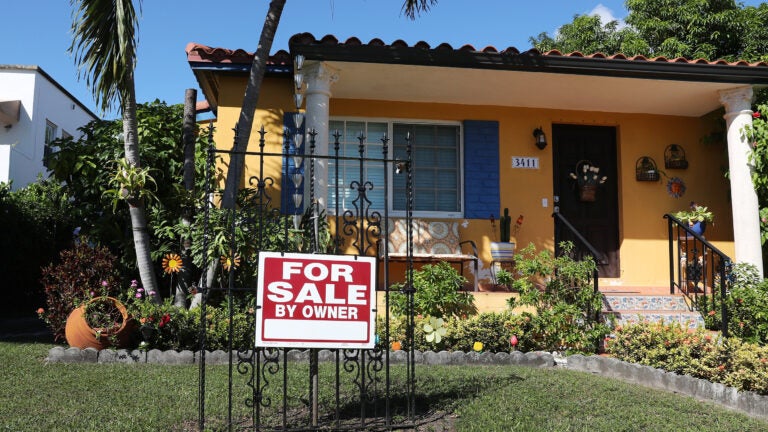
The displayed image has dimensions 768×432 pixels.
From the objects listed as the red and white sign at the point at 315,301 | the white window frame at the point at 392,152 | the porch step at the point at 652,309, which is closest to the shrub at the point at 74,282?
the white window frame at the point at 392,152

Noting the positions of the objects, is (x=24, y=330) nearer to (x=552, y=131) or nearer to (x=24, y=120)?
(x=552, y=131)

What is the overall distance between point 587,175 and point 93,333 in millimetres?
7072

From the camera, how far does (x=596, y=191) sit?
10.0 meters

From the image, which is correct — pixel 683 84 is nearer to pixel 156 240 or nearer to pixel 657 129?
pixel 657 129

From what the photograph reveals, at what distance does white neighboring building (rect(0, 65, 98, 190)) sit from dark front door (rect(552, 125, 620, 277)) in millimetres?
14427

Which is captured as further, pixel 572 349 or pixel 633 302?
pixel 633 302

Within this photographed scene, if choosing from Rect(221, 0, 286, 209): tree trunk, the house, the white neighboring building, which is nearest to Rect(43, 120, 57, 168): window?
the white neighboring building

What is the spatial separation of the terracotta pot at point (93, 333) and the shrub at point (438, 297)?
113 inches

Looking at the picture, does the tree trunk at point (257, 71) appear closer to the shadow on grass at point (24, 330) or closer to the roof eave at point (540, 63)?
the roof eave at point (540, 63)

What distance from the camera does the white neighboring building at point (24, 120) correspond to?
57.8 ft

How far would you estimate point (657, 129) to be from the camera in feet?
33.0

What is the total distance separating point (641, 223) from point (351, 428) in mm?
7105

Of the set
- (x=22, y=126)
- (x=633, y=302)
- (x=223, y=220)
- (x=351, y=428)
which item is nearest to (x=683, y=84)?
(x=633, y=302)

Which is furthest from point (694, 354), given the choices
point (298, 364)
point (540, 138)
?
point (540, 138)
